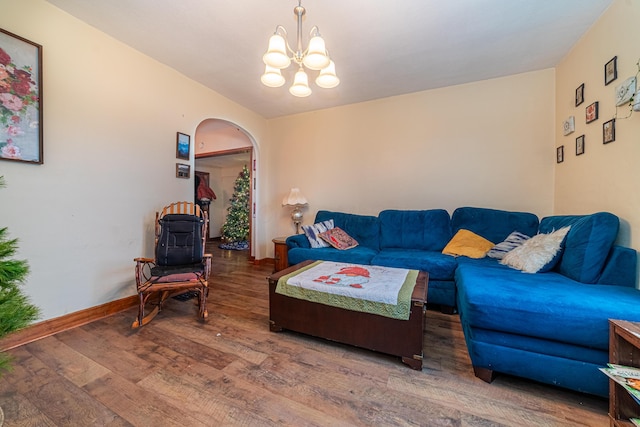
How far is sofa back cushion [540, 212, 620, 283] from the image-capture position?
5.27 ft

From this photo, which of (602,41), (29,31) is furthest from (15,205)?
(602,41)

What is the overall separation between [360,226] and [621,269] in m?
2.28

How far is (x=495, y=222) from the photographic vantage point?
2.73 m

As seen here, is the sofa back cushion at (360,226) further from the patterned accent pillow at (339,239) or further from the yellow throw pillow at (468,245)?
the yellow throw pillow at (468,245)

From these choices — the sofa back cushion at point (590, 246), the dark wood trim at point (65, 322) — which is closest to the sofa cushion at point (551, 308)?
the sofa back cushion at point (590, 246)

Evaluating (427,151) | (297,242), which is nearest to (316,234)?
(297,242)

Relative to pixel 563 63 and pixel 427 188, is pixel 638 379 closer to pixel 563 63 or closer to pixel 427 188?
pixel 427 188

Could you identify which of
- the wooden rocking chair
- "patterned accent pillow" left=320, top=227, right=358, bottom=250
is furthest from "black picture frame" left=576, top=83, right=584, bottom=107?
the wooden rocking chair

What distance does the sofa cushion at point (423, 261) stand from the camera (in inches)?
93.9

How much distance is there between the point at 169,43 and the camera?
7.65 ft

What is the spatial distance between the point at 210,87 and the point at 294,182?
70.7 inches

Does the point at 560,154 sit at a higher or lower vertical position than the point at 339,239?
higher

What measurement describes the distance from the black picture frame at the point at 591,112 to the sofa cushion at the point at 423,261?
1624 mm

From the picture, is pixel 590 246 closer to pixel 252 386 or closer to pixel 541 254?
pixel 541 254
